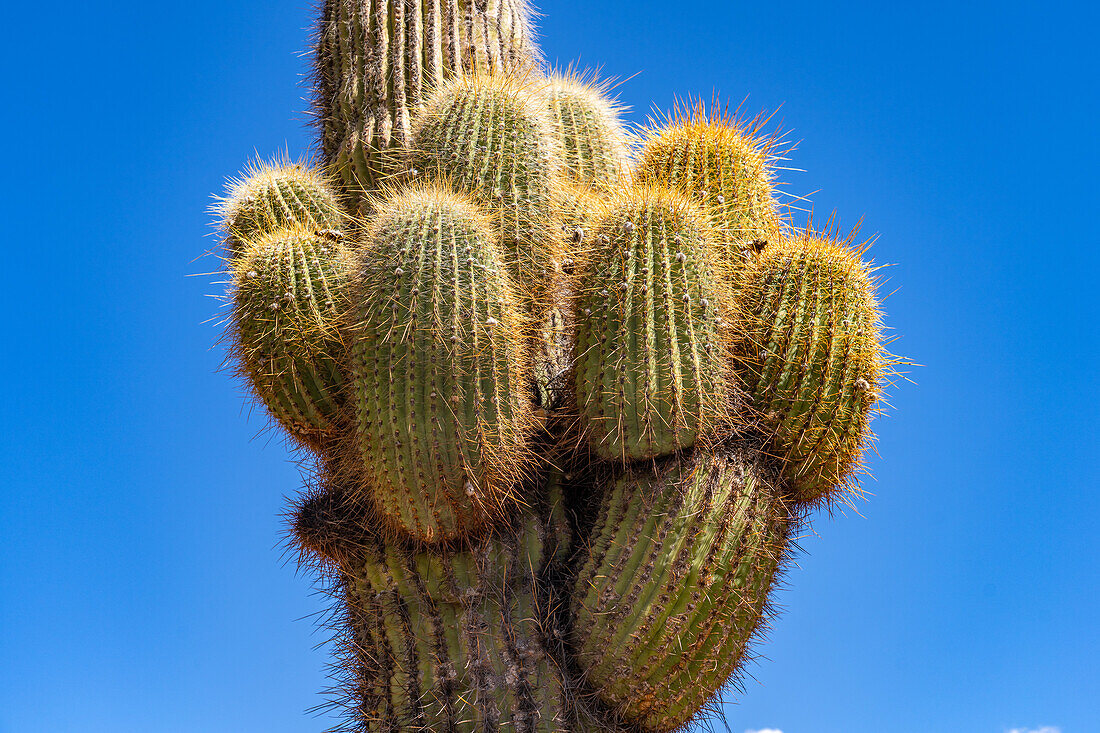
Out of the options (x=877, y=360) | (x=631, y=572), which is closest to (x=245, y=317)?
(x=631, y=572)

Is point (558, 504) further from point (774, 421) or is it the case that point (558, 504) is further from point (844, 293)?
point (844, 293)

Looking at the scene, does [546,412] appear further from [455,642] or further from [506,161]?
[506,161]

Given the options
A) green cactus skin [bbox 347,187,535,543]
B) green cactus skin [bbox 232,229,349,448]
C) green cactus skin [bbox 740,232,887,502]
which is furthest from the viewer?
green cactus skin [bbox 232,229,349,448]

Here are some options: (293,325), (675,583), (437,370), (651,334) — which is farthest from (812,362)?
(293,325)

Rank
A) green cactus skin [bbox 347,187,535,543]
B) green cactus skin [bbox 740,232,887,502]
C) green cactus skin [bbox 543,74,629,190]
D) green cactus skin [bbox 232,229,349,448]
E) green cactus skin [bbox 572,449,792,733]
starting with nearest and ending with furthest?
green cactus skin [bbox 347,187,535,543]
green cactus skin [bbox 572,449,792,733]
green cactus skin [bbox 740,232,887,502]
green cactus skin [bbox 232,229,349,448]
green cactus skin [bbox 543,74,629,190]

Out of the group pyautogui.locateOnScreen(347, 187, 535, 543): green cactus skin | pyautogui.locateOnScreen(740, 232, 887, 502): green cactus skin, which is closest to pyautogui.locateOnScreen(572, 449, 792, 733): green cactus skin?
pyautogui.locateOnScreen(740, 232, 887, 502): green cactus skin

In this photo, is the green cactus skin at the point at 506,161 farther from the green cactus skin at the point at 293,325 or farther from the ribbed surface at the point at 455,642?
the ribbed surface at the point at 455,642

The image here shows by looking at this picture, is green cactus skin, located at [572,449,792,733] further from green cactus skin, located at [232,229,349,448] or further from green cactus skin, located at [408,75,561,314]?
green cactus skin, located at [232,229,349,448]
